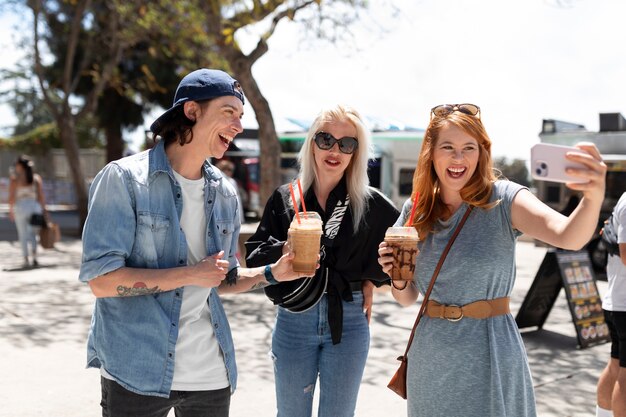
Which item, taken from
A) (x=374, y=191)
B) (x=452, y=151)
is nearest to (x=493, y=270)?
(x=452, y=151)

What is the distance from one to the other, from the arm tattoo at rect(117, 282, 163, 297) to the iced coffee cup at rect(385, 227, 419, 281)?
0.87 metres

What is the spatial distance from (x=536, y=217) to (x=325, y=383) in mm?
1266

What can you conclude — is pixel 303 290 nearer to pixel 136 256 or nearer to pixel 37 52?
pixel 136 256

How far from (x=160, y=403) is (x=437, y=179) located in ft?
4.59

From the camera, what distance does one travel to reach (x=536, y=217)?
234cm

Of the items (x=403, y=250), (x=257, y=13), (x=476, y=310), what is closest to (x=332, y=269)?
(x=403, y=250)

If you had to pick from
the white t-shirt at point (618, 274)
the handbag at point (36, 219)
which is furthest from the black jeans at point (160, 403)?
the handbag at point (36, 219)


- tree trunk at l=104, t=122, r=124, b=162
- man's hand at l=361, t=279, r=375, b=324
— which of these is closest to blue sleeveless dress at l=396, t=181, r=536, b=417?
man's hand at l=361, t=279, r=375, b=324

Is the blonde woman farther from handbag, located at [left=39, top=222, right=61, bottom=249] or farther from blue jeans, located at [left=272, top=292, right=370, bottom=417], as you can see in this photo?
handbag, located at [left=39, top=222, right=61, bottom=249]

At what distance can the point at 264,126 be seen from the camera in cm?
1010

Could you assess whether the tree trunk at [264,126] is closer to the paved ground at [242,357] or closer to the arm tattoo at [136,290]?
the paved ground at [242,357]

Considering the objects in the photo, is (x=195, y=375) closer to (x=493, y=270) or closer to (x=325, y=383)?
(x=325, y=383)

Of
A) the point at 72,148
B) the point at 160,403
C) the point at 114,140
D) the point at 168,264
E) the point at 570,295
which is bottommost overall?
the point at 570,295

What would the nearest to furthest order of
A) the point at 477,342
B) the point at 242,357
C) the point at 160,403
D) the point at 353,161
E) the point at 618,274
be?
the point at 160,403, the point at 477,342, the point at 353,161, the point at 618,274, the point at 242,357
